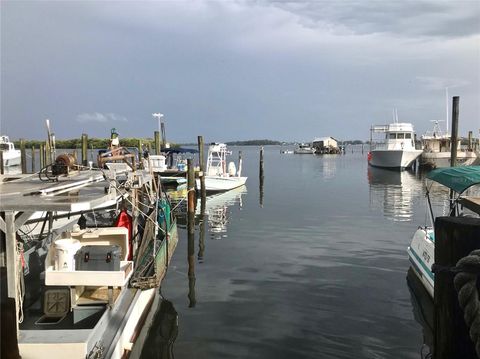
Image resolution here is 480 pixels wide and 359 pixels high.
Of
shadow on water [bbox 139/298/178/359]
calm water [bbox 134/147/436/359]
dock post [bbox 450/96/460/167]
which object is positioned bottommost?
shadow on water [bbox 139/298/178/359]

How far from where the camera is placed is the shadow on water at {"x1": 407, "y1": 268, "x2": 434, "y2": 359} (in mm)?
8492

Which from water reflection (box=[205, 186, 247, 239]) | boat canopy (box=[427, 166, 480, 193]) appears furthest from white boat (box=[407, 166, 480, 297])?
water reflection (box=[205, 186, 247, 239])

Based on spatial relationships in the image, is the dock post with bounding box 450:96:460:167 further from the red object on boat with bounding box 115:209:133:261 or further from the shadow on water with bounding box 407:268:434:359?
the red object on boat with bounding box 115:209:133:261

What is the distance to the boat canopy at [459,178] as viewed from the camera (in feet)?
23.9

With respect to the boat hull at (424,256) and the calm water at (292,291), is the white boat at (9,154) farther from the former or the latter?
the boat hull at (424,256)

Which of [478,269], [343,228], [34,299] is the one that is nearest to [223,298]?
[34,299]

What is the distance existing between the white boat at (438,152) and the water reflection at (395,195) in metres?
6.13

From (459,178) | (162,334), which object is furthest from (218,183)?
(459,178)

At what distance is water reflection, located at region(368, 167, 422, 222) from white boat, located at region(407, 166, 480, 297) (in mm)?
10397

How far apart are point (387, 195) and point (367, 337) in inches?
962

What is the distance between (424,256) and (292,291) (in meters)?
3.36

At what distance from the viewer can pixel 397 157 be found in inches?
2047

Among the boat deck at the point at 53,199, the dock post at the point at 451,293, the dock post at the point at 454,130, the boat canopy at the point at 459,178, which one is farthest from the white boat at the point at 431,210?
the dock post at the point at 454,130

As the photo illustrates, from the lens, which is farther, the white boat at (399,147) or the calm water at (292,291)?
the white boat at (399,147)
